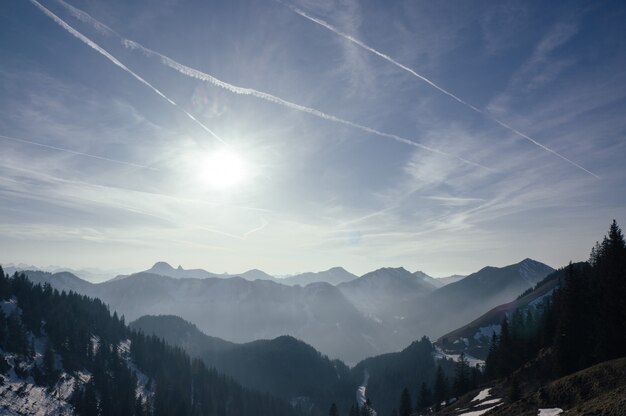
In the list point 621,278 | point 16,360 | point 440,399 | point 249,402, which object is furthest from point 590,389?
point 249,402

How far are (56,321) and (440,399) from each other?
153m

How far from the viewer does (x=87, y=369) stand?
142 meters

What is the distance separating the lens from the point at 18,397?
347 ft

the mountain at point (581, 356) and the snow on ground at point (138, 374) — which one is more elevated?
the mountain at point (581, 356)

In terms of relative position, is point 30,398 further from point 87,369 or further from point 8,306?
point 8,306

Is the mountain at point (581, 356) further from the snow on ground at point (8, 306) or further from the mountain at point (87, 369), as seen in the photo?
the snow on ground at point (8, 306)

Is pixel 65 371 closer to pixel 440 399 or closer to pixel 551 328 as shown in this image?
pixel 440 399

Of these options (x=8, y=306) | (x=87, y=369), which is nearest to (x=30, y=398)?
(x=87, y=369)

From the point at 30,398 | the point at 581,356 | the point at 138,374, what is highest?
the point at 581,356

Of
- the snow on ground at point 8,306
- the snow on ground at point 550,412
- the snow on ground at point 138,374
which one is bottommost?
the snow on ground at point 138,374

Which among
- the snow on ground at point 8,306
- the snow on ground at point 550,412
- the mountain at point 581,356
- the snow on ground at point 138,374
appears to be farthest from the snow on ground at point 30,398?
the snow on ground at point 550,412

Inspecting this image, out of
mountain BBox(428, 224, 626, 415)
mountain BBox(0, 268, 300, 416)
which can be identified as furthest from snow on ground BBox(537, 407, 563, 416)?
mountain BBox(0, 268, 300, 416)

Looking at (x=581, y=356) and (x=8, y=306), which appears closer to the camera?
(x=581, y=356)

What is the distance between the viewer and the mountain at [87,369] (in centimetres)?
11612
